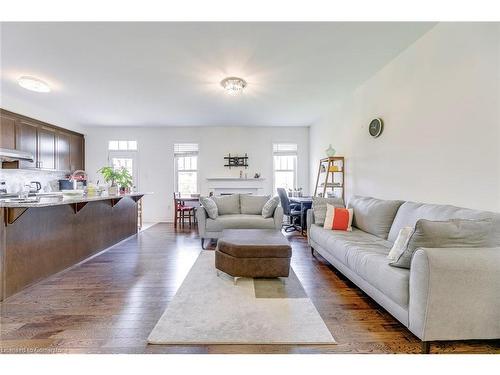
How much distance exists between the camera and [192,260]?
338cm

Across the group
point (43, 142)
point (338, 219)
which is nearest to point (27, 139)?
point (43, 142)

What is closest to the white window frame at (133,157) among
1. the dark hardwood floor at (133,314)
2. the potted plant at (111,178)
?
the potted plant at (111,178)

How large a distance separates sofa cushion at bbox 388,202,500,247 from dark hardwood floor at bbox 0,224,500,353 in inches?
29.3

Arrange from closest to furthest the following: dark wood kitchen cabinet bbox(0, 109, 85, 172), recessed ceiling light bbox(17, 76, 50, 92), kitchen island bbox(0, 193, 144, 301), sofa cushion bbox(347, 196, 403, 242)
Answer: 1. kitchen island bbox(0, 193, 144, 301)
2. sofa cushion bbox(347, 196, 403, 242)
3. recessed ceiling light bbox(17, 76, 50, 92)
4. dark wood kitchen cabinet bbox(0, 109, 85, 172)

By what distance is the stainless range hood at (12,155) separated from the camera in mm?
4039

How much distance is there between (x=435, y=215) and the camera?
7.14ft

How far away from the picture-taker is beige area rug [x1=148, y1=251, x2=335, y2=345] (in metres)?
1.67

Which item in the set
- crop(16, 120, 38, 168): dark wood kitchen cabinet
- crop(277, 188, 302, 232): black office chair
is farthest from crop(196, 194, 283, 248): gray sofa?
crop(16, 120, 38, 168): dark wood kitchen cabinet

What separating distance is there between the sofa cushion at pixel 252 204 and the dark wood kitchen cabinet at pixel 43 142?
4.36 metres

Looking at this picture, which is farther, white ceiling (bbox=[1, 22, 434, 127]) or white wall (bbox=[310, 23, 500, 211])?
white ceiling (bbox=[1, 22, 434, 127])

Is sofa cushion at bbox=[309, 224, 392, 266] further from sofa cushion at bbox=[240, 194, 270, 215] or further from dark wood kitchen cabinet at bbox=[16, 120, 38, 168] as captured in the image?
dark wood kitchen cabinet at bbox=[16, 120, 38, 168]

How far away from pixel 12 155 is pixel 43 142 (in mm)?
1125
